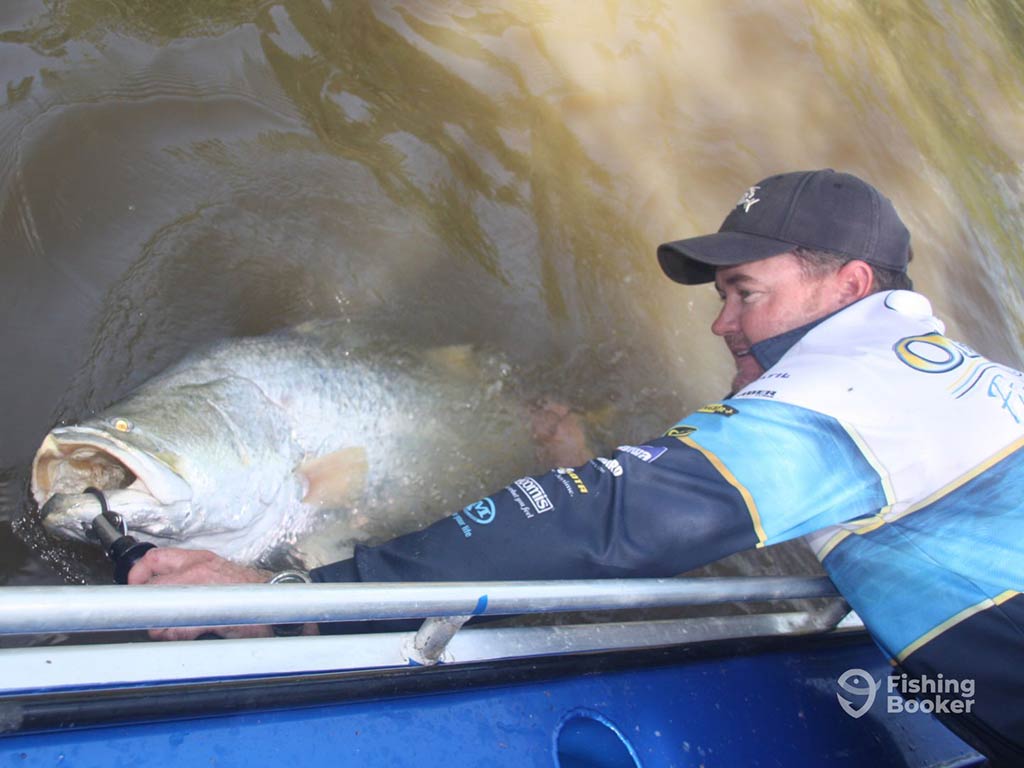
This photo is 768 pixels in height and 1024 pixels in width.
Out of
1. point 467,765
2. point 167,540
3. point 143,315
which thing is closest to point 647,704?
point 467,765

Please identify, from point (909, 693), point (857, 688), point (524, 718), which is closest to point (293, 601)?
point (524, 718)

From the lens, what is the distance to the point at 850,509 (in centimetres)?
256

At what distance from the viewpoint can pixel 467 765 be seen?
2.05 m

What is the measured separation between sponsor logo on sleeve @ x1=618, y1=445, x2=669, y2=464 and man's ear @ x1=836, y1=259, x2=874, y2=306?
1221 mm

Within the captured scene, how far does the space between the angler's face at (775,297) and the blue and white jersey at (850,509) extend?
0.61m

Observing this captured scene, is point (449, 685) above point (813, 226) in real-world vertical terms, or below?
below

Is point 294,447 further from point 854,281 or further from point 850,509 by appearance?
point 854,281

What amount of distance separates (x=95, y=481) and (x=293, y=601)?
1384 mm

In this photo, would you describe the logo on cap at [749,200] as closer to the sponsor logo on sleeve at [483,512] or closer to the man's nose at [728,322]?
the man's nose at [728,322]

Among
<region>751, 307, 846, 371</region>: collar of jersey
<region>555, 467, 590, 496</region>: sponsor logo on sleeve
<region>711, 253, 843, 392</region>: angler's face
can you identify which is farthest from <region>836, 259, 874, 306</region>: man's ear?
<region>555, 467, 590, 496</region>: sponsor logo on sleeve

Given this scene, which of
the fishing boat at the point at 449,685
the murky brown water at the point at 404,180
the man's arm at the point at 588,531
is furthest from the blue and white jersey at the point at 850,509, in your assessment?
the murky brown water at the point at 404,180

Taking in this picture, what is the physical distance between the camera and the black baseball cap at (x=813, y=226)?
10.8 feet

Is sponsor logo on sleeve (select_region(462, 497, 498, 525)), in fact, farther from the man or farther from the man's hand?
the man's hand

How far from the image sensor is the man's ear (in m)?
3.27
